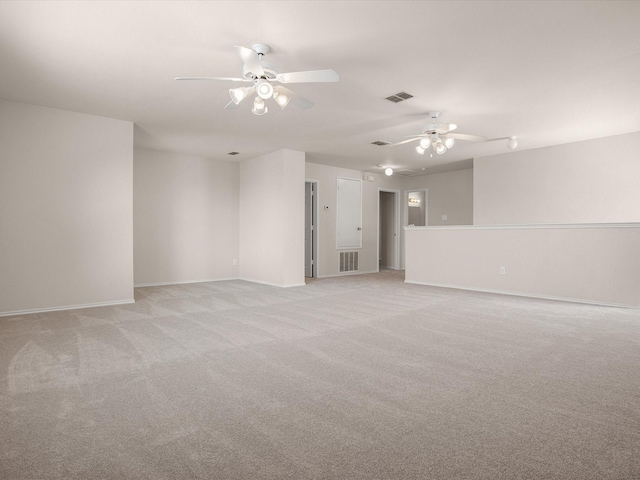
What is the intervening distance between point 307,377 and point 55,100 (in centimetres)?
462

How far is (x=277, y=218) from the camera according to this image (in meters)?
7.01

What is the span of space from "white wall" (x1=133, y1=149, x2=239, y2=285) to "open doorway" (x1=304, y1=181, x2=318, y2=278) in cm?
165

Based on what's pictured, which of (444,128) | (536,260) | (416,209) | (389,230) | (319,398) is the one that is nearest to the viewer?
(319,398)

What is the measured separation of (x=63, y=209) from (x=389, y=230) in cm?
813

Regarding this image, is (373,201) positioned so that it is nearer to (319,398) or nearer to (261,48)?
(261,48)

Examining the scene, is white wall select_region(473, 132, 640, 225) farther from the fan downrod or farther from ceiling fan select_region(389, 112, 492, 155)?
the fan downrod

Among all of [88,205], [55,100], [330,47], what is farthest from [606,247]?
[55,100]

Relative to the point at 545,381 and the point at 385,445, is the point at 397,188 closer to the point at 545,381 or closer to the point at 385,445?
the point at 545,381

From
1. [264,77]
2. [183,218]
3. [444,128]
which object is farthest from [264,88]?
[183,218]

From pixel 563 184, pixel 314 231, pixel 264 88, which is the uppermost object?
pixel 264 88

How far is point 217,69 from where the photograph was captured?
358 centimetres

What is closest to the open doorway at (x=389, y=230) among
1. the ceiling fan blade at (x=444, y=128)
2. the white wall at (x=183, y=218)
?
the white wall at (x=183, y=218)

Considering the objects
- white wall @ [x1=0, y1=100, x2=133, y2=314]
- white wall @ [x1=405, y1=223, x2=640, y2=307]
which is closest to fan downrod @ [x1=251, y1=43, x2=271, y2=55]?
white wall @ [x1=0, y1=100, x2=133, y2=314]

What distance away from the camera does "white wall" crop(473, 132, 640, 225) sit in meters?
5.90
